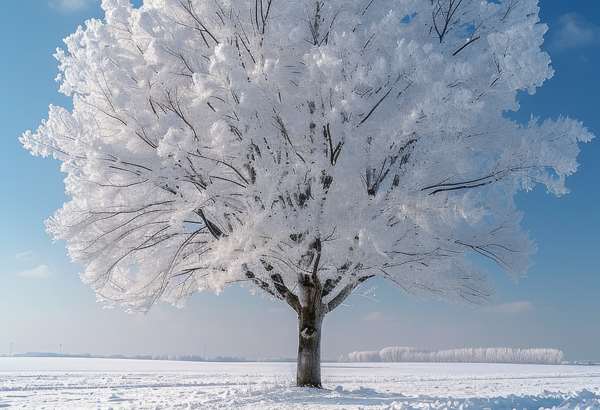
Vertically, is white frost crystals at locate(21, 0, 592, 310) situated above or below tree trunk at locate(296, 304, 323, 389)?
above

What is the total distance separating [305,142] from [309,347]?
5183 mm

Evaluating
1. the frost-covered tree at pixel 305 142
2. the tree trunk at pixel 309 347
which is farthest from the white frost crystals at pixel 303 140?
the tree trunk at pixel 309 347

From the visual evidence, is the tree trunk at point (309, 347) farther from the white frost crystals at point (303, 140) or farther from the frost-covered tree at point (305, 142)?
the white frost crystals at point (303, 140)

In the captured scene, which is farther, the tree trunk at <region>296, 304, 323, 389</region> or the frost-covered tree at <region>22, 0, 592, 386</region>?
the tree trunk at <region>296, 304, 323, 389</region>

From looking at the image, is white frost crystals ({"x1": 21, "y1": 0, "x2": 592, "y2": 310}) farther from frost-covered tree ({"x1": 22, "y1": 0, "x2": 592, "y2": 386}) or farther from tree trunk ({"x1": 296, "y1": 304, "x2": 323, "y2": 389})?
tree trunk ({"x1": 296, "y1": 304, "x2": 323, "y2": 389})

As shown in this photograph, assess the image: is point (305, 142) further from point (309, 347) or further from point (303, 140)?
point (309, 347)

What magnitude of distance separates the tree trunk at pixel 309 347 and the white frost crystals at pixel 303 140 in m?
0.64

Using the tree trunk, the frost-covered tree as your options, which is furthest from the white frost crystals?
the tree trunk

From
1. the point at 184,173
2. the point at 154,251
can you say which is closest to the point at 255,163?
the point at 184,173

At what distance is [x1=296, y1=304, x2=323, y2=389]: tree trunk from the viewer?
40.8 feet

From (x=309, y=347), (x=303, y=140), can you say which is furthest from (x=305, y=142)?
(x=309, y=347)

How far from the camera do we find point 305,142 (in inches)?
423

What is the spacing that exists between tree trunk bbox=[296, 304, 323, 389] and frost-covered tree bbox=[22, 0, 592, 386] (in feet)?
0.16

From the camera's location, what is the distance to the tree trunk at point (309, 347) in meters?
12.4
